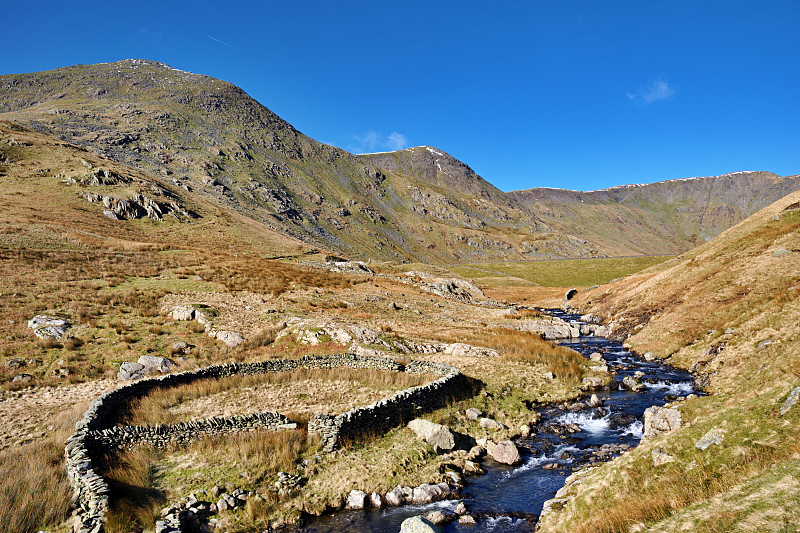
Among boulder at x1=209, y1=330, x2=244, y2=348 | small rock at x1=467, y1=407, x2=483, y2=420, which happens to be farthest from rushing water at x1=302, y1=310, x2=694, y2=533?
boulder at x1=209, y1=330, x2=244, y2=348

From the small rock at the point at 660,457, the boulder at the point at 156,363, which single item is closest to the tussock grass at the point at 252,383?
the boulder at the point at 156,363

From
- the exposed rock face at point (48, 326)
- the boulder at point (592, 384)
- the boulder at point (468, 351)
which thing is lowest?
the boulder at point (592, 384)

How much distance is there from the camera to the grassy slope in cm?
709

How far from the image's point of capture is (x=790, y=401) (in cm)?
971

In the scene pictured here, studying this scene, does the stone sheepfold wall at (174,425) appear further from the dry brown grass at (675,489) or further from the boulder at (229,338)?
the dry brown grass at (675,489)

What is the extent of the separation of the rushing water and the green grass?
9156cm

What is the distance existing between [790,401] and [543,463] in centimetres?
942

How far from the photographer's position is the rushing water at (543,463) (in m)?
12.7

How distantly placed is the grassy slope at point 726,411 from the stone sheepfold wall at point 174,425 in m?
9.46

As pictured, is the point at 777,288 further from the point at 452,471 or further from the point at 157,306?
the point at 157,306

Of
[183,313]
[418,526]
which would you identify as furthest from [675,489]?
[183,313]

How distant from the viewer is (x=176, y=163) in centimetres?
17488

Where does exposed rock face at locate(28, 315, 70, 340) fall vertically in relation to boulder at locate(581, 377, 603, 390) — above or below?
above

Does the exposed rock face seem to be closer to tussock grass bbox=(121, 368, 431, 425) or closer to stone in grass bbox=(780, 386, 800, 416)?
tussock grass bbox=(121, 368, 431, 425)
